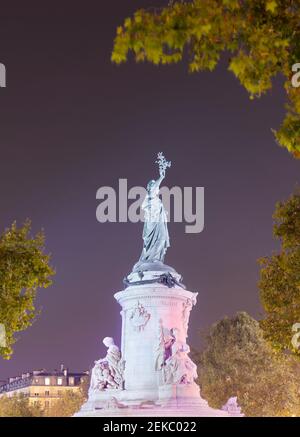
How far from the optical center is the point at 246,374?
56219 millimetres

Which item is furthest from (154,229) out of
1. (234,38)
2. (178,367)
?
(234,38)

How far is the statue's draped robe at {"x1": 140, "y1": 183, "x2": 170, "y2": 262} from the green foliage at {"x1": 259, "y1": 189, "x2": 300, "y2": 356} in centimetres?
685

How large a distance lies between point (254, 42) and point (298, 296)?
549 inches

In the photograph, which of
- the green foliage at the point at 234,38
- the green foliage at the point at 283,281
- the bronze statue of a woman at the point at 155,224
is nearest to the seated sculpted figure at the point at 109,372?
the bronze statue of a woman at the point at 155,224

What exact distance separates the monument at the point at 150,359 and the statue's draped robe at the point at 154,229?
1.59 feet

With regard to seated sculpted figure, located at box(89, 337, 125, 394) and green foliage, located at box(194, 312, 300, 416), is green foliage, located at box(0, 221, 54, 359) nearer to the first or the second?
seated sculpted figure, located at box(89, 337, 125, 394)

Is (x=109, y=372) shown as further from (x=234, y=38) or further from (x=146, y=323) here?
(x=234, y=38)

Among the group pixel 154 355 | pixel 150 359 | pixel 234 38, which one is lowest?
pixel 150 359

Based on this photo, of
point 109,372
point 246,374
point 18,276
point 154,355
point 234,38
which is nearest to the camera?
point 234,38

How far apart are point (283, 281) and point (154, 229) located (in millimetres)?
8530

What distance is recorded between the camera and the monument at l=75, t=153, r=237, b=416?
88.9ft

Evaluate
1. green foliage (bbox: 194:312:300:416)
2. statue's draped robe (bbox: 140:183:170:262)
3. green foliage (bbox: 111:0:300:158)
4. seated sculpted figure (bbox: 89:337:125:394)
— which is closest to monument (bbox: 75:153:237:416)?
seated sculpted figure (bbox: 89:337:125:394)
